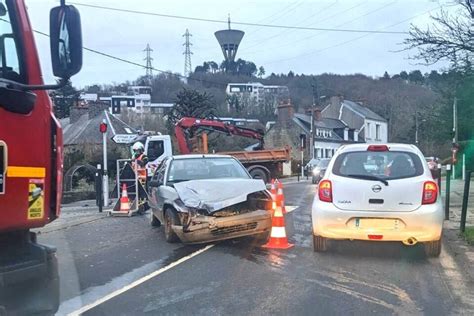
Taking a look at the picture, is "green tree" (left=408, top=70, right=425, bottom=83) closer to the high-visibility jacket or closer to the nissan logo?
the high-visibility jacket

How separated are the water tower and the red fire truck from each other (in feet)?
204

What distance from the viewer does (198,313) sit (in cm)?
541

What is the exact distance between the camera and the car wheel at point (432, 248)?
7836mm

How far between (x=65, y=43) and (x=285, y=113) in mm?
63492

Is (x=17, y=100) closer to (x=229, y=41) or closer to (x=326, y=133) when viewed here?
(x=229, y=41)

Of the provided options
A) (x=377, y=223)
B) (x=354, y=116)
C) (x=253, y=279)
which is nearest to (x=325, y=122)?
(x=354, y=116)

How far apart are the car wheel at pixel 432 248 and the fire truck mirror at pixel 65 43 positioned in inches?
234

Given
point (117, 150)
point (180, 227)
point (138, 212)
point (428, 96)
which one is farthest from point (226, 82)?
point (180, 227)

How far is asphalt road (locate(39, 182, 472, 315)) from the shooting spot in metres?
5.64

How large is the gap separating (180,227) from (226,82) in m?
52.3

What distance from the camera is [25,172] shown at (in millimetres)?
3324

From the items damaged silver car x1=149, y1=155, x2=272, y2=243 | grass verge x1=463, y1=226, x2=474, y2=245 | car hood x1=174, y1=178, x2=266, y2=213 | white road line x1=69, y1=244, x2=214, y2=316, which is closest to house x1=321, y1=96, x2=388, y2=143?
grass verge x1=463, y1=226, x2=474, y2=245

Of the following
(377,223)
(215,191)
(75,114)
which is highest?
(75,114)

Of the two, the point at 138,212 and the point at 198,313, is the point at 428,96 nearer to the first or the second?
the point at 138,212
